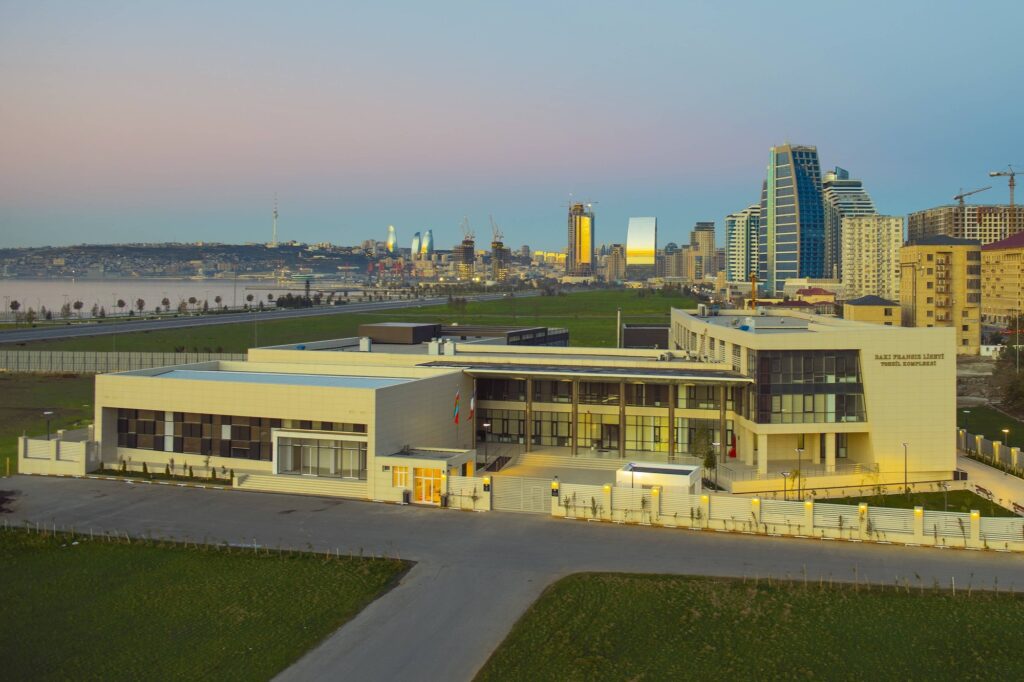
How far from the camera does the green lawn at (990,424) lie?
44688mm

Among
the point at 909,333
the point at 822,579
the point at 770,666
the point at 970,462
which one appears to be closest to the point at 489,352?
the point at 909,333

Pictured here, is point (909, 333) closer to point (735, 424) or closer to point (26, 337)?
point (735, 424)

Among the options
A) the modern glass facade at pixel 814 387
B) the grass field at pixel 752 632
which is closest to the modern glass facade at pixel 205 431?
the grass field at pixel 752 632

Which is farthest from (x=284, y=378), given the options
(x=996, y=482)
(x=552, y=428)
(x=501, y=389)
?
(x=996, y=482)

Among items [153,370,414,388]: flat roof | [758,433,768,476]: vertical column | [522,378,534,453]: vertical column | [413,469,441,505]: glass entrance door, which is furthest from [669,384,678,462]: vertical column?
[413,469,441,505]: glass entrance door

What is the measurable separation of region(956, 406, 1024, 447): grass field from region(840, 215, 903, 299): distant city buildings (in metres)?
125

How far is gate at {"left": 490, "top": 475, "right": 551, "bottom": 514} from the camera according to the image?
28703mm

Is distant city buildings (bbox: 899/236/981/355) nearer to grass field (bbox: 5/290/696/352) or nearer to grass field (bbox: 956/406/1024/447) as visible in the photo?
grass field (bbox: 5/290/696/352)

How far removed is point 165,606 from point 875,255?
173 meters

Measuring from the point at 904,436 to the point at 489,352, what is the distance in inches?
737

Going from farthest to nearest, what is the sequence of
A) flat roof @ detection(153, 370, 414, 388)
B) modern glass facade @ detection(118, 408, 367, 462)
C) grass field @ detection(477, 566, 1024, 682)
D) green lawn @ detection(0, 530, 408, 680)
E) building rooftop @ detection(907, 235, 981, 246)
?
building rooftop @ detection(907, 235, 981, 246), flat roof @ detection(153, 370, 414, 388), modern glass facade @ detection(118, 408, 367, 462), green lawn @ detection(0, 530, 408, 680), grass field @ detection(477, 566, 1024, 682)

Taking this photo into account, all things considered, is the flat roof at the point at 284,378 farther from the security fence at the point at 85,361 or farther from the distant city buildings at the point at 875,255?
the distant city buildings at the point at 875,255

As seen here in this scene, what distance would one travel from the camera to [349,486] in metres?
31.2

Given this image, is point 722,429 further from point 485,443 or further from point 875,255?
point 875,255
